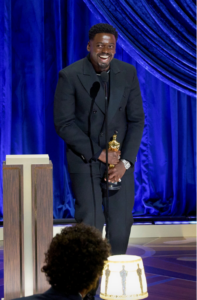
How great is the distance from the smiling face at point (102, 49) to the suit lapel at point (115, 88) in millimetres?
91

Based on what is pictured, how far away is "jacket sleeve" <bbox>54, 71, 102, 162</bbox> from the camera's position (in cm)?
276

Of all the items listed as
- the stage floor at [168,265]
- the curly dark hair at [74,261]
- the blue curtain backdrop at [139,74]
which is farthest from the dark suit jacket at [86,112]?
the blue curtain backdrop at [139,74]

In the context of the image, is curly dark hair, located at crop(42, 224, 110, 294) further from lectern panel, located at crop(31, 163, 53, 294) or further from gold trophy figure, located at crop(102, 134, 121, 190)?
gold trophy figure, located at crop(102, 134, 121, 190)

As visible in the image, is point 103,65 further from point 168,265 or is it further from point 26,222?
point 168,265

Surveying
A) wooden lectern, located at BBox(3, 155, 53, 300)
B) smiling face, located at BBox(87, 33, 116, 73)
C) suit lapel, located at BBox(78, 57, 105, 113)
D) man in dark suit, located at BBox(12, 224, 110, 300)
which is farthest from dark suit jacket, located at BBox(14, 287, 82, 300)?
smiling face, located at BBox(87, 33, 116, 73)

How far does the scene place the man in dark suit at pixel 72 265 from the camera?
54.2 inches

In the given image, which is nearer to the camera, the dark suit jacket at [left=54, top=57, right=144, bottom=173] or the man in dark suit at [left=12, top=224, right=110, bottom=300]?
the man in dark suit at [left=12, top=224, right=110, bottom=300]

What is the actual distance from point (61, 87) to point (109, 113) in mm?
300

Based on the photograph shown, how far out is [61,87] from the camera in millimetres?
2789

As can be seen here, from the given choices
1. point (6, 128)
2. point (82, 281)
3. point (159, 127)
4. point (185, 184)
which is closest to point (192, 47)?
point (159, 127)

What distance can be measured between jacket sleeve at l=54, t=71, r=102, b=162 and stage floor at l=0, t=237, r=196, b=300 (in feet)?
2.64

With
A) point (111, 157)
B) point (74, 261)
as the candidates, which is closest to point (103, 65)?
point (111, 157)

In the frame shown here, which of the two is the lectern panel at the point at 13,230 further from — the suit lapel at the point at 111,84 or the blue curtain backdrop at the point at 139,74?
the blue curtain backdrop at the point at 139,74

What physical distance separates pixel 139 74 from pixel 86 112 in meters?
2.44
